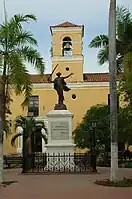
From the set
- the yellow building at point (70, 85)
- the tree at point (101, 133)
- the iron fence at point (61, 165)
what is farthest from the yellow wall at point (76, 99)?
the iron fence at point (61, 165)

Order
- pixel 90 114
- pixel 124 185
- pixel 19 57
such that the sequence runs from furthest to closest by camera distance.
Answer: pixel 90 114
pixel 19 57
pixel 124 185

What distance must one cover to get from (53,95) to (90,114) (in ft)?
47.3

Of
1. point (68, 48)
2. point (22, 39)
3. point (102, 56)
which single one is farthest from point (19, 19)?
point (68, 48)

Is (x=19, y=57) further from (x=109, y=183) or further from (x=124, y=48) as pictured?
(x=124, y=48)

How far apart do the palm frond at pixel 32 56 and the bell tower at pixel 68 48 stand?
34193mm

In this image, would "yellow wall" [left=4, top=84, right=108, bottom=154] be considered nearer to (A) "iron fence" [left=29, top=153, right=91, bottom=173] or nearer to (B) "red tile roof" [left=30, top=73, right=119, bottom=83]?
(B) "red tile roof" [left=30, top=73, right=119, bottom=83]

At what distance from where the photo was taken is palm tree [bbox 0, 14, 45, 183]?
705 inches

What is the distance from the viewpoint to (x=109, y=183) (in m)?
→ 17.5

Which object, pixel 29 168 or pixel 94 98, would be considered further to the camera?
pixel 94 98

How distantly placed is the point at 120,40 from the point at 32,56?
11.8 meters

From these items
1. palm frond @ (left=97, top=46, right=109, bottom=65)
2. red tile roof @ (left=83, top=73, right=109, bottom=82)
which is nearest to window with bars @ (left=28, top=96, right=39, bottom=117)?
red tile roof @ (left=83, top=73, right=109, bottom=82)

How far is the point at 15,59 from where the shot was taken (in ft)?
58.6

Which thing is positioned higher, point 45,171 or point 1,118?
point 1,118

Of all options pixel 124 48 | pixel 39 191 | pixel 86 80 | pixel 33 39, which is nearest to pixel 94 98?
pixel 86 80
